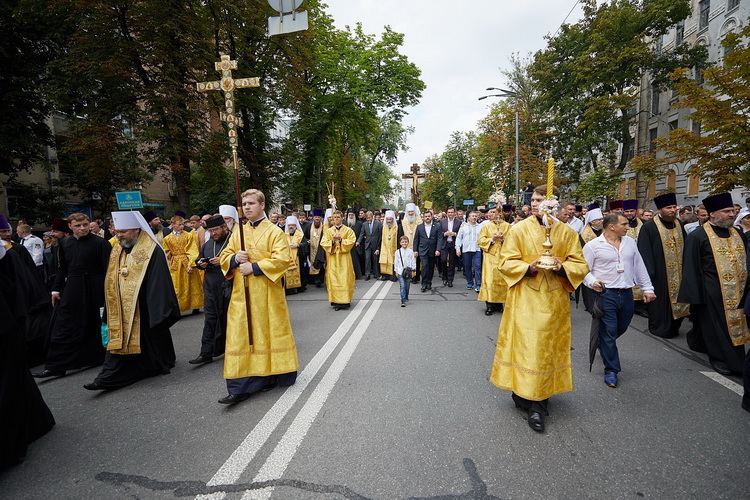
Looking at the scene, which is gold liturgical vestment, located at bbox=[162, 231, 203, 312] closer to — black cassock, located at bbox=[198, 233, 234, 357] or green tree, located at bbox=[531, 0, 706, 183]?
black cassock, located at bbox=[198, 233, 234, 357]

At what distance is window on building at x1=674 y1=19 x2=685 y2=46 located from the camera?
77.5 ft

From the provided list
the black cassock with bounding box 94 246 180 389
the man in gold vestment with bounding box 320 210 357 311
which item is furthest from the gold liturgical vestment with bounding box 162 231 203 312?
the black cassock with bounding box 94 246 180 389

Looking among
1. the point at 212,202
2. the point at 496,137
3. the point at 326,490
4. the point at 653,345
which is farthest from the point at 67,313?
the point at 496,137

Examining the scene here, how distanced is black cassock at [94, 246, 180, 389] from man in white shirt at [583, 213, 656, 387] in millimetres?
4732

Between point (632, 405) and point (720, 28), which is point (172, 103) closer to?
point (632, 405)

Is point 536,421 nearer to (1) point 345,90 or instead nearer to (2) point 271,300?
(2) point 271,300

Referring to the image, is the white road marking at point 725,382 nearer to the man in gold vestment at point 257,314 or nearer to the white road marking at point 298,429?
the white road marking at point 298,429

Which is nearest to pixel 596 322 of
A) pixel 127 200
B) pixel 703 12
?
pixel 127 200

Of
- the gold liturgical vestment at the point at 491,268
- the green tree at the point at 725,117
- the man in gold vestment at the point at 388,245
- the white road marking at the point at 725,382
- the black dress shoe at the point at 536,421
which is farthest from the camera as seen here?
the man in gold vestment at the point at 388,245

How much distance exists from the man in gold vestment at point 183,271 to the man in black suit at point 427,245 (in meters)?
5.48

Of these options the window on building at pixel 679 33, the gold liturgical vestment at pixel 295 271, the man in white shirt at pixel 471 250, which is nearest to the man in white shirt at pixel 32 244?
the gold liturgical vestment at pixel 295 271

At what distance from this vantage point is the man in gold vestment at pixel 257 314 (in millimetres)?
3918

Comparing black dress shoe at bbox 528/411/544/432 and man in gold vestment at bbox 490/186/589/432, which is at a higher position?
man in gold vestment at bbox 490/186/589/432

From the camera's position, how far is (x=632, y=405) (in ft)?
12.0
